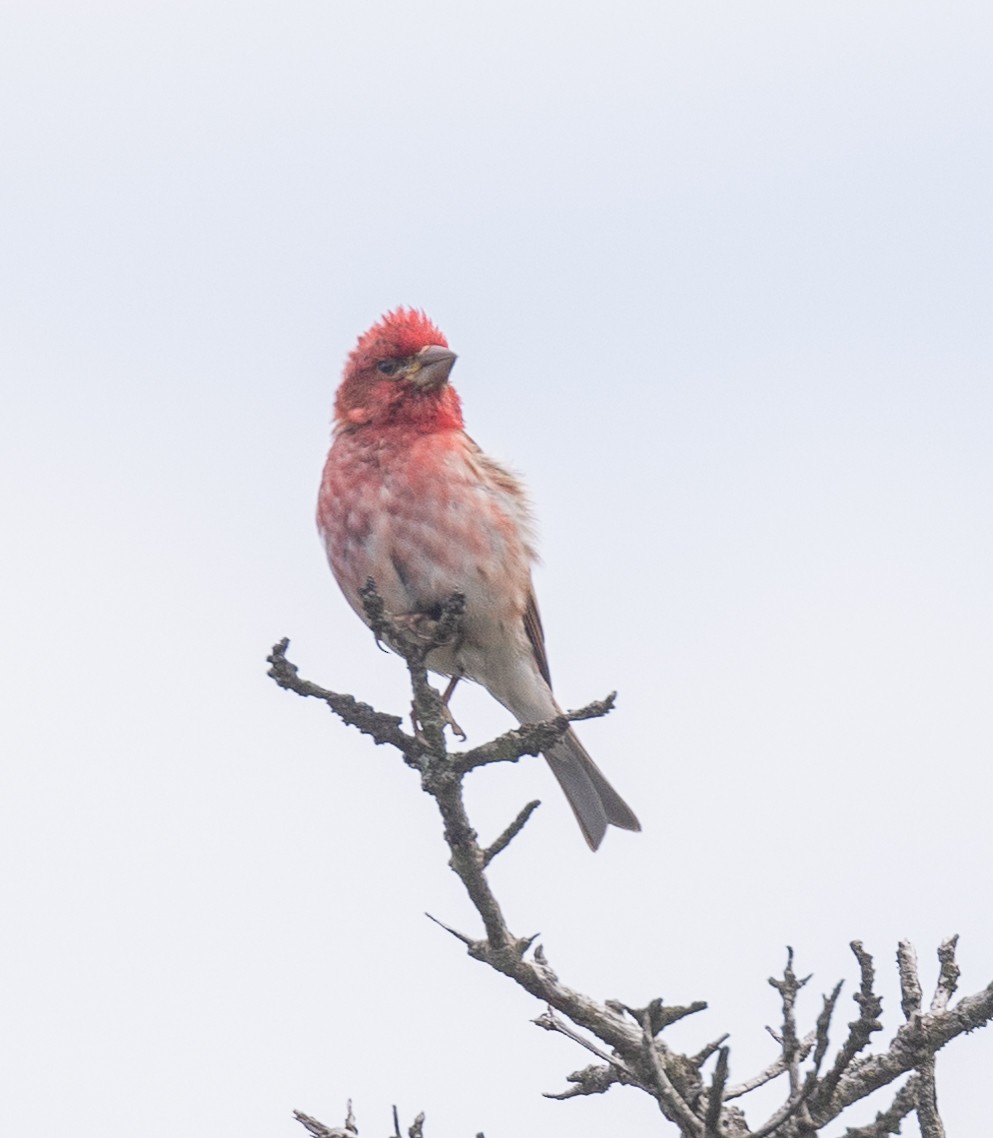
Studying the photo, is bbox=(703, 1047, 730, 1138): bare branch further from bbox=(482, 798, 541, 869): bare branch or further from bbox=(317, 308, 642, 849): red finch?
bbox=(317, 308, 642, 849): red finch

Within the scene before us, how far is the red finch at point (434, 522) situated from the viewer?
809cm

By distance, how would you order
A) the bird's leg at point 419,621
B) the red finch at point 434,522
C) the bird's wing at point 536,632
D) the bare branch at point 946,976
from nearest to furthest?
the bare branch at point 946,976 → the bird's leg at point 419,621 → the red finch at point 434,522 → the bird's wing at point 536,632

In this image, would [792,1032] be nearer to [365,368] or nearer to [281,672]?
[281,672]

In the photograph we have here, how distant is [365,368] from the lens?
356 inches

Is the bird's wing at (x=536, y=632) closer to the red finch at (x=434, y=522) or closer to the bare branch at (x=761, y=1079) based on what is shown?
the red finch at (x=434, y=522)

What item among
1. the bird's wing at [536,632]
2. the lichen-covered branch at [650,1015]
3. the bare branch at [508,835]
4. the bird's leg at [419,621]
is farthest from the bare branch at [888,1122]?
the bird's wing at [536,632]

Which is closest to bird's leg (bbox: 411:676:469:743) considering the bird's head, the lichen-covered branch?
the lichen-covered branch

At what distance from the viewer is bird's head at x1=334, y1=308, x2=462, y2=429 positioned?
879 centimetres

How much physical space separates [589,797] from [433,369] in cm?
242

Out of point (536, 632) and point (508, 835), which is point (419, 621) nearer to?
point (536, 632)

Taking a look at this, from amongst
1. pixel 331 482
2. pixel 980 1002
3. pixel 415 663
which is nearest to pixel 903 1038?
pixel 980 1002

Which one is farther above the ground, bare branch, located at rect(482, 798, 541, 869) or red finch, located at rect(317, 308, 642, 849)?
red finch, located at rect(317, 308, 642, 849)

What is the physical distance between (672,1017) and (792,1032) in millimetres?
483

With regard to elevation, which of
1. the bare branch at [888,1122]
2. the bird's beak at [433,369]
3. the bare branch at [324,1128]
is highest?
the bird's beak at [433,369]
